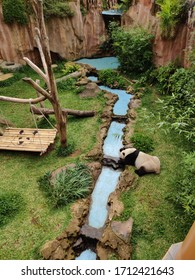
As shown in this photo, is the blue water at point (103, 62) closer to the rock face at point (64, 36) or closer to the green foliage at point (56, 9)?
the rock face at point (64, 36)

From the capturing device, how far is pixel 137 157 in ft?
19.1

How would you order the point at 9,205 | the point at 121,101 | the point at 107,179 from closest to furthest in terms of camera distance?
the point at 9,205, the point at 107,179, the point at 121,101

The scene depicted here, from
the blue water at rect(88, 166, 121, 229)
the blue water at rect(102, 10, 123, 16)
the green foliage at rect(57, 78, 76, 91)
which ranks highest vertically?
the blue water at rect(102, 10, 123, 16)

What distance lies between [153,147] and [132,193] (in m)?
1.62

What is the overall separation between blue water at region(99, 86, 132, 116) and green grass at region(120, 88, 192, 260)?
2230 mm

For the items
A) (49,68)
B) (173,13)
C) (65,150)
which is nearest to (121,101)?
(173,13)

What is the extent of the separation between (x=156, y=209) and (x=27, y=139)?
12.2ft

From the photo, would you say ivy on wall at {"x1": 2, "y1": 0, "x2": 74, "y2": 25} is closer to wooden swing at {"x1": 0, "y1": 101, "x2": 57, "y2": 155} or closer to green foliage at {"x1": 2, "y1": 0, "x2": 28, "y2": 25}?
green foliage at {"x1": 2, "y1": 0, "x2": 28, "y2": 25}

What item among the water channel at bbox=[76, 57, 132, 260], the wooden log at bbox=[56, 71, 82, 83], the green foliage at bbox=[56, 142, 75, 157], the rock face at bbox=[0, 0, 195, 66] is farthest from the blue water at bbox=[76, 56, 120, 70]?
the green foliage at bbox=[56, 142, 75, 157]

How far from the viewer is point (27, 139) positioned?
6609 millimetres

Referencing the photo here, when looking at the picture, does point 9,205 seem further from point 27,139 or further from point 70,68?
point 70,68

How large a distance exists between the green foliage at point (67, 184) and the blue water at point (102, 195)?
0.27 metres

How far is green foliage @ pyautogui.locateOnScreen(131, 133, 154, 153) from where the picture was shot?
635 centimetres

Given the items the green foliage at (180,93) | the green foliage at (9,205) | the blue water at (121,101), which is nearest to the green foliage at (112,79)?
the blue water at (121,101)
